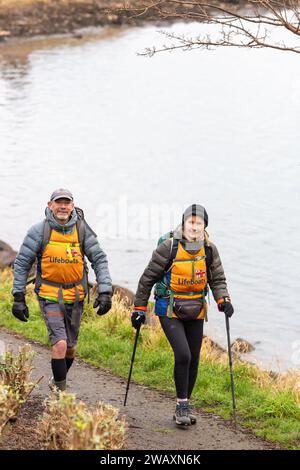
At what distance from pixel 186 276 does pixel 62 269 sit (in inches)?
44.0

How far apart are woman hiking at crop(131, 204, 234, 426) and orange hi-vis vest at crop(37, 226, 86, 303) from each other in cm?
60

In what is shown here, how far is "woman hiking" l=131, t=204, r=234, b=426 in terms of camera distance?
8156 millimetres

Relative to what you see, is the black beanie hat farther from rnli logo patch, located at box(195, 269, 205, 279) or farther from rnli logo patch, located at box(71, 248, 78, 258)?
rnli logo patch, located at box(71, 248, 78, 258)

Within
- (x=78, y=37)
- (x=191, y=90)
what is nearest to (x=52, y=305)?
(x=191, y=90)

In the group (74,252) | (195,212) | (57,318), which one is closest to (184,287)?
(195,212)

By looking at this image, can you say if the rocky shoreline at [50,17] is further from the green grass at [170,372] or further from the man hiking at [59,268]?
the man hiking at [59,268]

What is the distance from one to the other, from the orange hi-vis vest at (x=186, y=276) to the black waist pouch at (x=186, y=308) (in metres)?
0.04

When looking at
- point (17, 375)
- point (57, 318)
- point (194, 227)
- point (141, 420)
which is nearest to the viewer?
point (17, 375)

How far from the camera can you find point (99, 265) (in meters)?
8.48

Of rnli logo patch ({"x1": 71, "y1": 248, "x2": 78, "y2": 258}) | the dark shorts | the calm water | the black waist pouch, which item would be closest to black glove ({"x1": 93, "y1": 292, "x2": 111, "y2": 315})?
the dark shorts

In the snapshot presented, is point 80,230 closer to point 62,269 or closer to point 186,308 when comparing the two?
point 62,269

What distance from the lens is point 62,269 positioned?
323 inches

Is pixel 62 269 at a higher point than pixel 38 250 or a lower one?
lower

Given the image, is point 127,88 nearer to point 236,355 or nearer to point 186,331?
point 236,355
